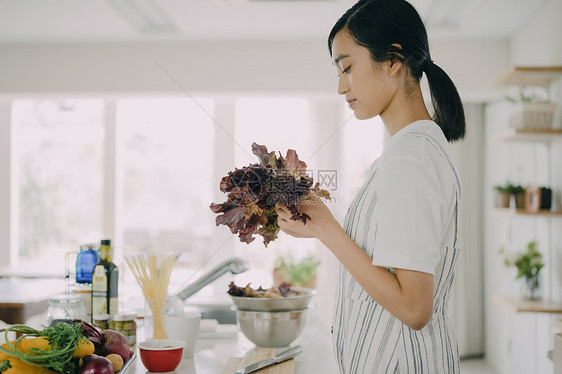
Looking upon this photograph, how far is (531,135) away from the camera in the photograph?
3031 millimetres

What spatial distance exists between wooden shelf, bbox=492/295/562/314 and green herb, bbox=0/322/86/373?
261 cm

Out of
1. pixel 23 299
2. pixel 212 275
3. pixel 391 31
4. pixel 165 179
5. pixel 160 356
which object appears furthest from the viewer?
pixel 165 179

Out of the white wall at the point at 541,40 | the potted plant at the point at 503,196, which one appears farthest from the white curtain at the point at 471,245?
the potted plant at the point at 503,196

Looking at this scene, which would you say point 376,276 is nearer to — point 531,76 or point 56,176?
point 531,76

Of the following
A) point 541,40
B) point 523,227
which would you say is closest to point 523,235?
point 523,227

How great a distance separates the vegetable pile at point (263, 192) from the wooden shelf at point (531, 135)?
230cm

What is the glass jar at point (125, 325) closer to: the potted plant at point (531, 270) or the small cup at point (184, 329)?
the small cup at point (184, 329)

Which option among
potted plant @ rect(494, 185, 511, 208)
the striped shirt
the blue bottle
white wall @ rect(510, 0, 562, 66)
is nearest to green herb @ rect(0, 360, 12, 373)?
the striped shirt

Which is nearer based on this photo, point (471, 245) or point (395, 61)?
point (395, 61)

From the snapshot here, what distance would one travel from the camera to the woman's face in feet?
3.47

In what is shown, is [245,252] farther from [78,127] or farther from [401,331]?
[401,331]

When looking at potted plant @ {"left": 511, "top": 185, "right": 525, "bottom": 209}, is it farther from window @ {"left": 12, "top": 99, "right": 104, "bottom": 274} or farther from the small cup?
window @ {"left": 12, "top": 99, "right": 104, "bottom": 274}

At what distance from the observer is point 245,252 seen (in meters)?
4.66

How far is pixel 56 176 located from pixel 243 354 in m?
4.10
